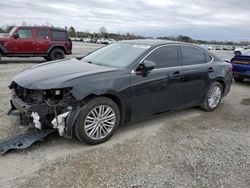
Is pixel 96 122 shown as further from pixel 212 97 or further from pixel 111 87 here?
pixel 212 97

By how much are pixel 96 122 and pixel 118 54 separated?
1516 millimetres

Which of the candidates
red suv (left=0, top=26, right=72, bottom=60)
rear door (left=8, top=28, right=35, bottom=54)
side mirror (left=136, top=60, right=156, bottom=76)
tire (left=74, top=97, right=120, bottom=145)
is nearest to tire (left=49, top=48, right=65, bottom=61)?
red suv (left=0, top=26, right=72, bottom=60)

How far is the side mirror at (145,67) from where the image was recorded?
4.39m

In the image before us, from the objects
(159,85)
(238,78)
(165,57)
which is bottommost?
(238,78)

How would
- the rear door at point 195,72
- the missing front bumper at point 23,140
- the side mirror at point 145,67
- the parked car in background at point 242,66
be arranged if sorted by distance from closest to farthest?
the missing front bumper at point 23,140 < the side mirror at point 145,67 < the rear door at point 195,72 < the parked car in background at point 242,66

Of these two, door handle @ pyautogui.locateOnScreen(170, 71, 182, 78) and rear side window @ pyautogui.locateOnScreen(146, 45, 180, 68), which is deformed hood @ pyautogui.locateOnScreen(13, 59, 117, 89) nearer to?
rear side window @ pyautogui.locateOnScreen(146, 45, 180, 68)

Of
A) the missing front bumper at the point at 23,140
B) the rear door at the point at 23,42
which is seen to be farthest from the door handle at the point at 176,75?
the rear door at the point at 23,42

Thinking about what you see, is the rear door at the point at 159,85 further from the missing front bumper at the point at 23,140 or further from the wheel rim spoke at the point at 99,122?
the missing front bumper at the point at 23,140

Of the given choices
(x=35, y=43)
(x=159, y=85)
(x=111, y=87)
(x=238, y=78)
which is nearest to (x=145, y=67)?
(x=159, y=85)

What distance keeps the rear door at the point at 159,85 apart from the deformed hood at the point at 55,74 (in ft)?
1.96

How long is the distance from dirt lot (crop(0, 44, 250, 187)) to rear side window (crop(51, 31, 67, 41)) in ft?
30.7

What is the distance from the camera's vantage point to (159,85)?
4.70 meters

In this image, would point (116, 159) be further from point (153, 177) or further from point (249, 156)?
point (249, 156)

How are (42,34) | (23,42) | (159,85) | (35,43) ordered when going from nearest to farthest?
(159,85) < (23,42) < (35,43) < (42,34)
